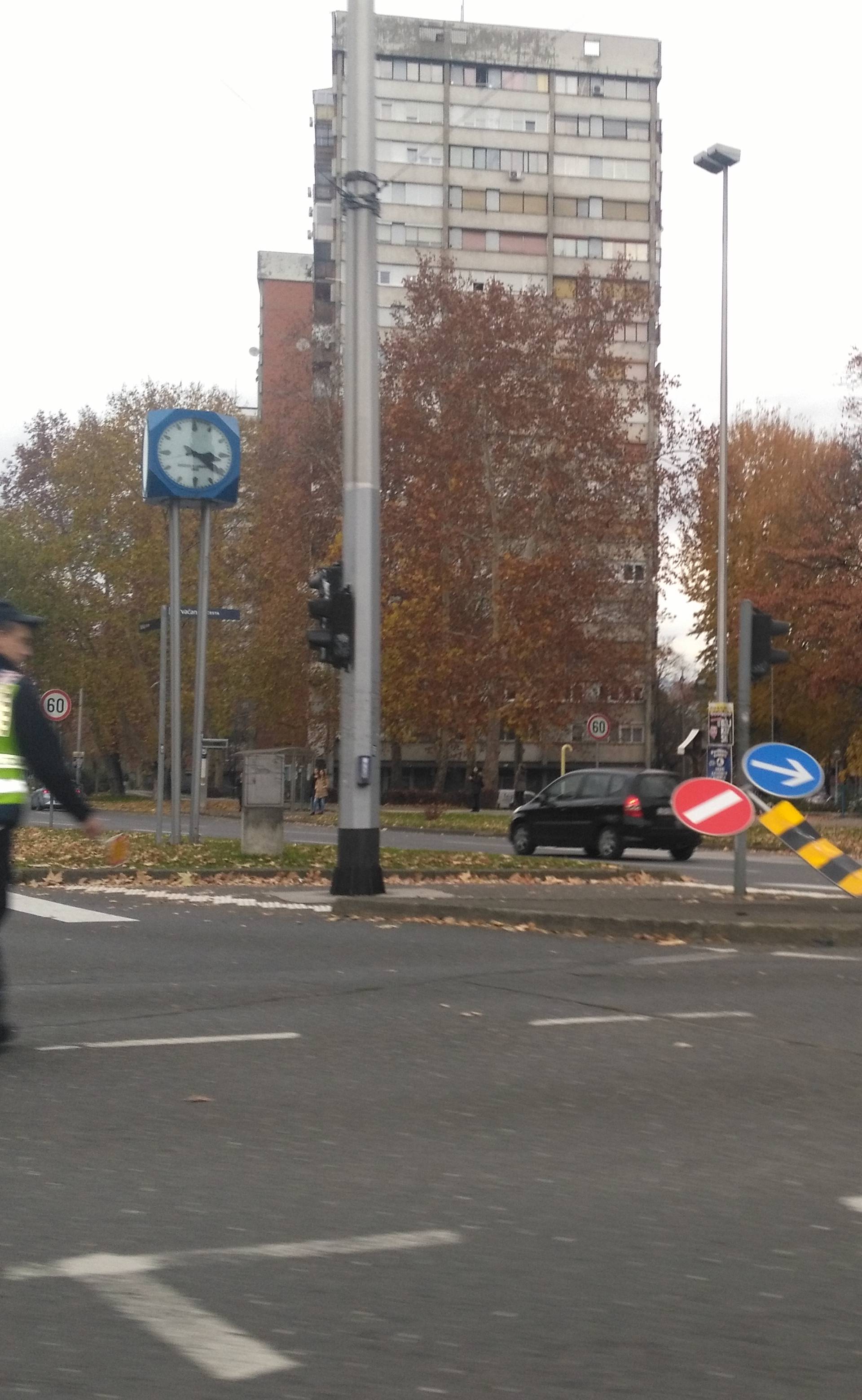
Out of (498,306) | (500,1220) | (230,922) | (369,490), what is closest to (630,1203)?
(500,1220)

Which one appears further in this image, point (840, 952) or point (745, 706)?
point (745, 706)

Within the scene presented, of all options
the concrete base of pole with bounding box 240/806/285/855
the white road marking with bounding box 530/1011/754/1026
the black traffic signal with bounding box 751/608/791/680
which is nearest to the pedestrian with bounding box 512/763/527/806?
the concrete base of pole with bounding box 240/806/285/855

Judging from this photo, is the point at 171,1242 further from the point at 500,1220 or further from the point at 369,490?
the point at 369,490

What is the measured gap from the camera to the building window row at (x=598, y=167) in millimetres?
89188

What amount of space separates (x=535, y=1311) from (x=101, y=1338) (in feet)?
3.11

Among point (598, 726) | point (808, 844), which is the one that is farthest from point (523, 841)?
point (598, 726)

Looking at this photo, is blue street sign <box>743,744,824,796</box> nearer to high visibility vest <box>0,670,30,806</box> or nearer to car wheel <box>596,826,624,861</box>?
high visibility vest <box>0,670,30,806</box>

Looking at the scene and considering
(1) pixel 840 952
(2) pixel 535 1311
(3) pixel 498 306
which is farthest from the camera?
(3) pixel 498 306

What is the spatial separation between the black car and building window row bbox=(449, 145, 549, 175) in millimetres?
63401

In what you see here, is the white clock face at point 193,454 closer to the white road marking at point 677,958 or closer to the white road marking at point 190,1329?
the white road marking at point 677,958

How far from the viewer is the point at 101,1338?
3.75 meters

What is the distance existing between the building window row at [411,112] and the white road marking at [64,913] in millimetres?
76868

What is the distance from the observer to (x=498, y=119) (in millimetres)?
88312

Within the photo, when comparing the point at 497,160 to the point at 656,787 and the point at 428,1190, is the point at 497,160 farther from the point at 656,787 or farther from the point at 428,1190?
the point at 428,1190
